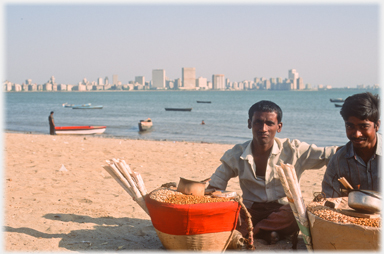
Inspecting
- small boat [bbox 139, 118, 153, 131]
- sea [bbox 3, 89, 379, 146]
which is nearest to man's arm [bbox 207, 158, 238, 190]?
sea [bbox 3, 89, 379, 146]

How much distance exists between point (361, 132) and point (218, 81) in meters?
178

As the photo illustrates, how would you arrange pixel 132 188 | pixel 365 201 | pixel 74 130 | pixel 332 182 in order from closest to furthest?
1. pixel 365 201
2. pixel 332 182
3. pixel 132 188
4. pixel 74 130

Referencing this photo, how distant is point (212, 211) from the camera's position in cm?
320

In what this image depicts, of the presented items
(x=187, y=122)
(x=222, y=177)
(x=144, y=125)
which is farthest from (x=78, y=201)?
(x=187, y=122)

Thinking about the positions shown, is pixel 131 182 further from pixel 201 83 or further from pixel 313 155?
pixel 201 83

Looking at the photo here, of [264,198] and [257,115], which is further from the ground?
[257,115]

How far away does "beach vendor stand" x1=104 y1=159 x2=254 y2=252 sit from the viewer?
3201mm

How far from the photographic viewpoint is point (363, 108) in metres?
3.16

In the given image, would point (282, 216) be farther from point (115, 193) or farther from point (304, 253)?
point (115, 193)

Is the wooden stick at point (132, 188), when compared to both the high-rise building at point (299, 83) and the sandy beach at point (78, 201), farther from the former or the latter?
the high-rise building at point (299, 83)

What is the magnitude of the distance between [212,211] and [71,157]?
641 centimetres

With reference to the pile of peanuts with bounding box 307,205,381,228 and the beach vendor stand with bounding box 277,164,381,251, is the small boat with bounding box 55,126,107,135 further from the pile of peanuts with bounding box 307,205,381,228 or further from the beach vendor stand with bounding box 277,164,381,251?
the pile of peanuts with bounding box 307,205,381,228

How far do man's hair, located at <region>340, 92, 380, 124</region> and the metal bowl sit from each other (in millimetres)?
670

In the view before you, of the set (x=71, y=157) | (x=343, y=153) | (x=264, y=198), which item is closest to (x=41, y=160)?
(x=71, y=157)
